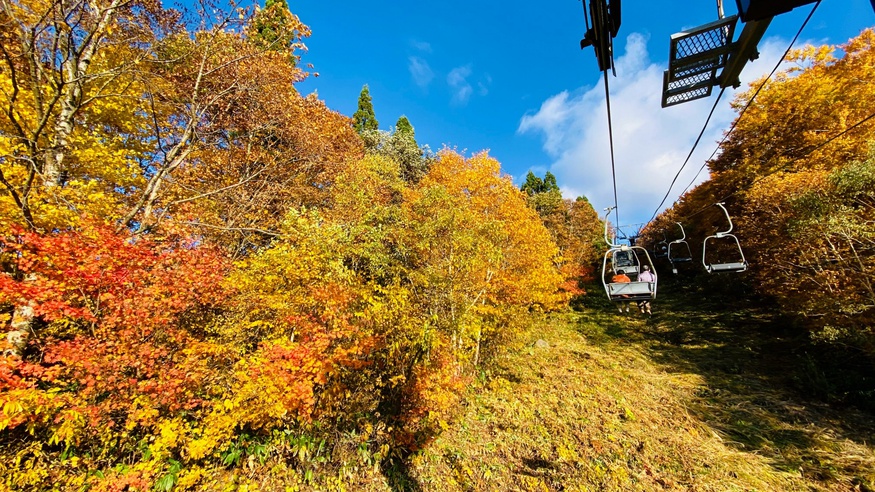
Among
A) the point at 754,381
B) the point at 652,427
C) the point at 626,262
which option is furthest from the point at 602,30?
the point at 754,381

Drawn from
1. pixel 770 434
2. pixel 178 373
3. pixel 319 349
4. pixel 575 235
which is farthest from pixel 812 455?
pixel 575 235

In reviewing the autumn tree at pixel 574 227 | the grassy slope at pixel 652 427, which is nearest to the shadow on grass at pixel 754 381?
the grassy slope at pixel 652 427

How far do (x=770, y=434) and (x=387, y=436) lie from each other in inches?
Result: 498

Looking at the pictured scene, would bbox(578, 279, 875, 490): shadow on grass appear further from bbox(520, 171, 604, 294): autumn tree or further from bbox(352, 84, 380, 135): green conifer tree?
bbox(352, 84, 380, 135): green conifer tree

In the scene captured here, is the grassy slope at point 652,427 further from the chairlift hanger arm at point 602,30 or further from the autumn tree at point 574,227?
the autumn tree at point 574,227

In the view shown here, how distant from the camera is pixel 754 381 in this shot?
44.4 ft

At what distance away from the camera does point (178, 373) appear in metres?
7.62

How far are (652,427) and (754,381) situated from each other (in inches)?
255

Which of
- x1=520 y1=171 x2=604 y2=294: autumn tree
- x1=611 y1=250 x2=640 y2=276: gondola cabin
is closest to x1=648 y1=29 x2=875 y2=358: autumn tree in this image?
x1=611 y1=250 x2=640 y2=276: gondola cabin

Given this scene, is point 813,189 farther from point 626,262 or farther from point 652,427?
point 652,427

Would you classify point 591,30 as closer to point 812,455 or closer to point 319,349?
point 319,349

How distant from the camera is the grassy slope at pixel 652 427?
348 inches

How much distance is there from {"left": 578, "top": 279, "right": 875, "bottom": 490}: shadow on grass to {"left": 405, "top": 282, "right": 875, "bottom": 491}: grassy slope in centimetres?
4

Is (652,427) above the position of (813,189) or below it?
below
